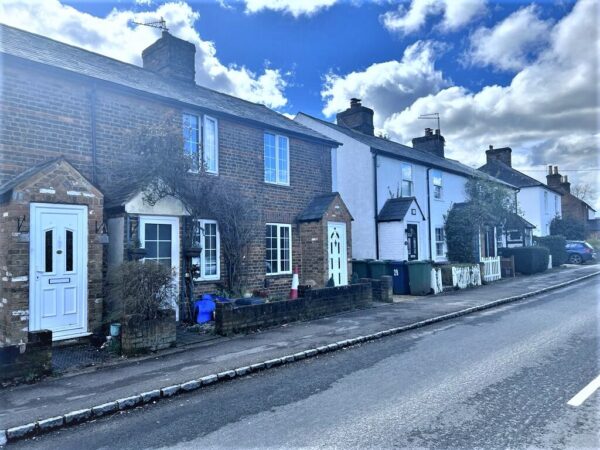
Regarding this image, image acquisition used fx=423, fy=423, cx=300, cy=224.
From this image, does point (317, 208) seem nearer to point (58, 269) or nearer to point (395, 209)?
point (395, 209)

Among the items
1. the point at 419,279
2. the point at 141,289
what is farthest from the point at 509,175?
the point at 141,289

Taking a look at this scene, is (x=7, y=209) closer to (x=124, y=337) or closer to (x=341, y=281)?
(x=124, y=337)

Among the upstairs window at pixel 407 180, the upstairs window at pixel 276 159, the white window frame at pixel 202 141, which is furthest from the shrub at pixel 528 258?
the white window frame at pixel 202 141

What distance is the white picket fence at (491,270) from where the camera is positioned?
776 inches

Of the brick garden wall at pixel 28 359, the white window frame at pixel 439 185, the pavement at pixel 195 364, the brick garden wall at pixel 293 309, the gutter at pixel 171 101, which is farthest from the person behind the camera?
the white window frame at pixel 439 185

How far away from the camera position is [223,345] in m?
8.43

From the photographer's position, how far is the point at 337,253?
49.8 ft

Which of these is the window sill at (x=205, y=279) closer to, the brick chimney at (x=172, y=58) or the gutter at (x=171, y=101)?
the gutter at (x=171, y=101)

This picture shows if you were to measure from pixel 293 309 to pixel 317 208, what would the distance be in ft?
16.7

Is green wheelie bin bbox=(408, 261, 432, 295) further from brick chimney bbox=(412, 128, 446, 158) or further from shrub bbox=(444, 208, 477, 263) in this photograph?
brick chimney bbox=(412, 128, 446, 158)

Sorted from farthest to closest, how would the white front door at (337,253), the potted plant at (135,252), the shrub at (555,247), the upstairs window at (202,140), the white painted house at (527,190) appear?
the white painted house at (527,190) < the shrub at (555,247) < the white front door at (337,253) < the upstairs window at (202,140) < the potted plant at (135,252)

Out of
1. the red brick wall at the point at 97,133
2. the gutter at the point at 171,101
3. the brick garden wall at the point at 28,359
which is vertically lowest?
the brick garden wall at the point at 28,359

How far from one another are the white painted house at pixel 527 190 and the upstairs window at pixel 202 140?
32437 millimetres

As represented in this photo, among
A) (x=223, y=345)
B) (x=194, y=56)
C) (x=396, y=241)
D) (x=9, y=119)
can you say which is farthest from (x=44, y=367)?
(x=396, y=241)
